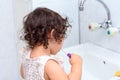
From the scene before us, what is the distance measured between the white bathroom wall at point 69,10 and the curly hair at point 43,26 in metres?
0.54

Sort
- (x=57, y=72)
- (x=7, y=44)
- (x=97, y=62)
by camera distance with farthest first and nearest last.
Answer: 1. (x=7, y=44)
2. (x=97, y=62)
3. (x=57, y=72)

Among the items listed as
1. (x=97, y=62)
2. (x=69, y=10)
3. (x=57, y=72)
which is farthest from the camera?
(x=69, y=10)

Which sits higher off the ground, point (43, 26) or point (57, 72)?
point (43, 26)

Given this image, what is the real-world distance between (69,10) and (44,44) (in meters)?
0.72

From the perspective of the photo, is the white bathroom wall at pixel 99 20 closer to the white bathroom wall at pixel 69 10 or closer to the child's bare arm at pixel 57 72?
the white bathroom wall at pixel 69 10

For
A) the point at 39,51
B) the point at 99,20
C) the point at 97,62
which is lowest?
the point at 97,62

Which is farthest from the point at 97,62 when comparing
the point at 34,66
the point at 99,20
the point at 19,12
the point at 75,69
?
the point at 19,12

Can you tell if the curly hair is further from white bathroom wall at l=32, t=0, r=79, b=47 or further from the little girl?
white bathroom wall at l=32, t=0, r=79, b=47

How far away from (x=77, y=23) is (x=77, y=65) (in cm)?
73

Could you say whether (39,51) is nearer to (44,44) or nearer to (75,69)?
(44,44)

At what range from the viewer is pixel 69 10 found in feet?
5.45

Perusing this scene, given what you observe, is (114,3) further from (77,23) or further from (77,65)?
(77,65)

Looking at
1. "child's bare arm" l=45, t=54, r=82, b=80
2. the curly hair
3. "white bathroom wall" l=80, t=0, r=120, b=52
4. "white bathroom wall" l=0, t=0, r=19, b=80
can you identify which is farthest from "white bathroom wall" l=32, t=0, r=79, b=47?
"child's bare arm" l=45, t=54, r=82, b=80

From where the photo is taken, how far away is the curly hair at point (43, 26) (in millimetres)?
958
